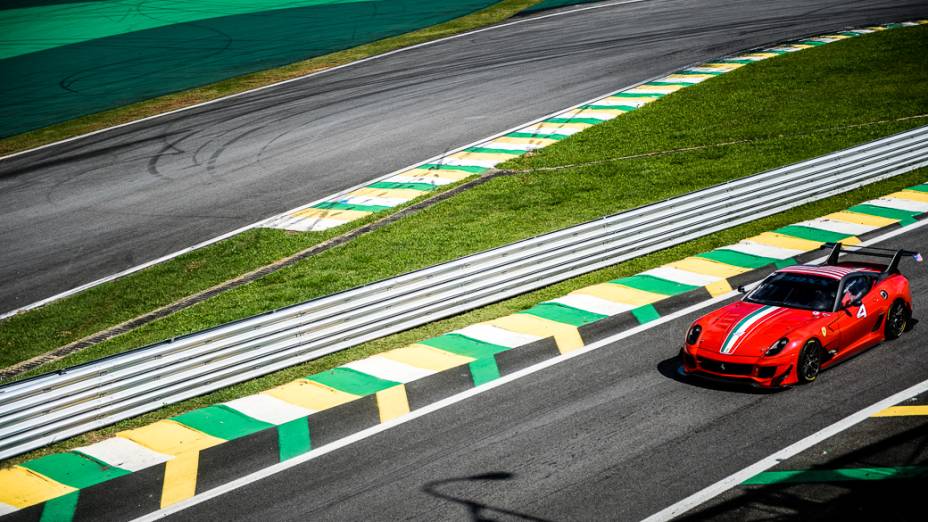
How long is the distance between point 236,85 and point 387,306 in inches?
933

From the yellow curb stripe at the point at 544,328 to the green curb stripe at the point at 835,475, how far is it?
4.26m

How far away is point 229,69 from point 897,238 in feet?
96.5

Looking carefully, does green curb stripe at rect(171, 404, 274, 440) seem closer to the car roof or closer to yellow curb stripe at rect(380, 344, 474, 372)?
yellow curb stripe at rect(380, 344, 474, 372)

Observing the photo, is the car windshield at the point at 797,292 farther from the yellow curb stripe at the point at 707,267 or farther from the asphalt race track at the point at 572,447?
the yellow curb stripe at the point at 707,267

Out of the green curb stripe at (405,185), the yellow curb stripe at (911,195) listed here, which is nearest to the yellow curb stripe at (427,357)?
the green curb stripe at (405,185)

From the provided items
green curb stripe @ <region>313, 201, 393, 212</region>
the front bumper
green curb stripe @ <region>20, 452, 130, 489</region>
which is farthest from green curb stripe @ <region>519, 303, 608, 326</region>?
green curb stripe @ <region>313, 201, 393, 212</region>

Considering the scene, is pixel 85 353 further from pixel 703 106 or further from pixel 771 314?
pixel 703 106

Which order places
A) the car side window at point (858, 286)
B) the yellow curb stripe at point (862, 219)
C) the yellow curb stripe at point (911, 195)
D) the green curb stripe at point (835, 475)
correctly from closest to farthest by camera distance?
1. the green curb stripe at point (835, 475)
2. the car side window at point (858, 286)
3. the yellow curb stripe at point (862, 219)
4. the yellow curb stripe at point (911, 195)

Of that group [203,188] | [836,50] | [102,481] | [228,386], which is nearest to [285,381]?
[228,386]

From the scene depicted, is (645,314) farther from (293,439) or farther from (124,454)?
(124,454)

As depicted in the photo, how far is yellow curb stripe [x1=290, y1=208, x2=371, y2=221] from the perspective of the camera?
21000mm

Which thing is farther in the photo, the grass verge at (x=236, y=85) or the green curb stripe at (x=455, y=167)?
the grass verge at (x=236, y=85)

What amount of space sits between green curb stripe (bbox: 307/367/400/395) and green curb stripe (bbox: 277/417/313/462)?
3.24ft

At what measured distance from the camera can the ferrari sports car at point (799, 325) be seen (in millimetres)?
11312
